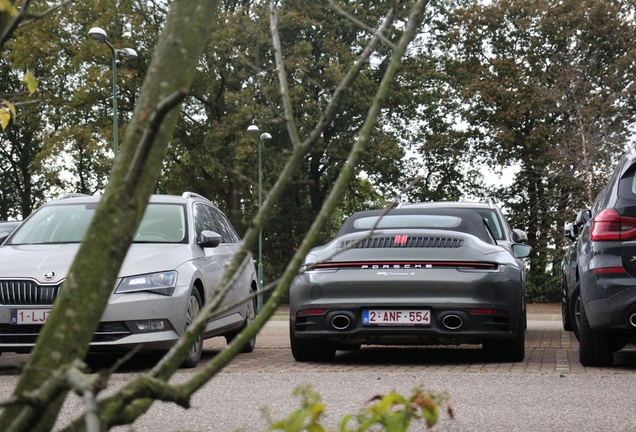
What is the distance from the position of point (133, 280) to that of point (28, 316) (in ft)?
2.90

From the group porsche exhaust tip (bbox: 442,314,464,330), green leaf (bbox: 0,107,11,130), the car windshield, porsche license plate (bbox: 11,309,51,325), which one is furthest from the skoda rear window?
green leaf (bbox: 0,107,11,130)

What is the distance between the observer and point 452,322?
8273 mm

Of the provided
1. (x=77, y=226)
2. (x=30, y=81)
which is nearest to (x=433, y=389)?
(x=30, y=81)

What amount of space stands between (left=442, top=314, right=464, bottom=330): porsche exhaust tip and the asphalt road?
1.14 feet

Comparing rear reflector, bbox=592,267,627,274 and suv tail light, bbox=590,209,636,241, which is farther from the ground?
suv tail light, bbox=590,209,636,241

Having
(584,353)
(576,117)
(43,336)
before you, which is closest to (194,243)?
(584,353)

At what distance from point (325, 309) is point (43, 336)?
6547 millimetres

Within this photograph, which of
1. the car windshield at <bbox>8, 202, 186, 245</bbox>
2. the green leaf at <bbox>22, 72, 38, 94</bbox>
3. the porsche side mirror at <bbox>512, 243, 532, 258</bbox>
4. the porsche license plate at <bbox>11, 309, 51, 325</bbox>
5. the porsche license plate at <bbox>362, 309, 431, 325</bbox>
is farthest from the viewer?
the porsche side mirror at <bbox>512, 243, 532, 258</bbox>

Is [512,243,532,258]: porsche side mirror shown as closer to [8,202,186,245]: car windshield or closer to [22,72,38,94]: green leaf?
[8,202,186,245]: car windshield

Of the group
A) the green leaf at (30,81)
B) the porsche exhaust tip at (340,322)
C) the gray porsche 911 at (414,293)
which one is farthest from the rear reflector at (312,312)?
the green leaf at (30,81)

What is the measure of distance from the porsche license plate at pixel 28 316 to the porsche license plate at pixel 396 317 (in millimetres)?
2629

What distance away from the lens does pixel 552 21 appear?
37875 millimetres

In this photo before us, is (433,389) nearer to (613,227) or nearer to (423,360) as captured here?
(613,227)

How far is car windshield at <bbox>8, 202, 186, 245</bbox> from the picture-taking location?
9.48 m
